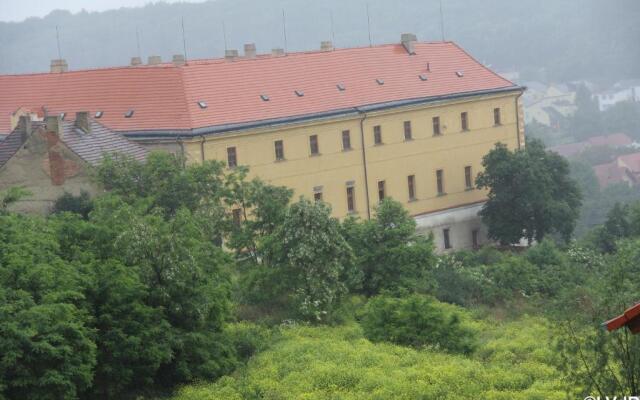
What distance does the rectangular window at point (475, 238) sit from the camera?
194ft

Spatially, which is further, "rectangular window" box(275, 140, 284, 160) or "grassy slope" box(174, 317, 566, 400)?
"rectangular window" box(275, 140, 284, 160)

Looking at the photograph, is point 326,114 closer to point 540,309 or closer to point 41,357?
point 540,309

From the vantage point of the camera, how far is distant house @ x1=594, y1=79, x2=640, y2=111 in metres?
166

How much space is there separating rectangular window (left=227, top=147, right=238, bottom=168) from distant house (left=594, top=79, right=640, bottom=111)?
120390mm

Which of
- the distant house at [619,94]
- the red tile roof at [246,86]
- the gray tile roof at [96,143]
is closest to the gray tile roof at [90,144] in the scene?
the gray tile roof at [96,143]

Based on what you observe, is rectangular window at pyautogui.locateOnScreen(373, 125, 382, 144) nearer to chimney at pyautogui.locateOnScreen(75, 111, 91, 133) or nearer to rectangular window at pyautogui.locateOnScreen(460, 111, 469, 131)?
rectangular window at pyautogui.locateOnScreen(460, 111, 469, 131)

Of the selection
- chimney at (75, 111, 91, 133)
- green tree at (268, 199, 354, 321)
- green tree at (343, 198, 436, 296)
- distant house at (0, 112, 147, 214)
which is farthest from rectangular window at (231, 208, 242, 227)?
chimney at (75, 111, 91, 133)

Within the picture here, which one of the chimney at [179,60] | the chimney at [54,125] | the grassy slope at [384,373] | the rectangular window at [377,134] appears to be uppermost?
the chimney at [179,60]

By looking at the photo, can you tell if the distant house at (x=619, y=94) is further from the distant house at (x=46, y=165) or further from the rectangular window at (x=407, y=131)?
the distant house at (x=46, y=165)

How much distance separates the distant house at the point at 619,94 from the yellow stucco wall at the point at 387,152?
108m

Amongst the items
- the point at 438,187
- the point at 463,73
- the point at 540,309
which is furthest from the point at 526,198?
the point at 540,309

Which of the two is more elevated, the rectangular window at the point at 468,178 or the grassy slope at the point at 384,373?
the rectangular window at the point at 468,178

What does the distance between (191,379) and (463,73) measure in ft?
118

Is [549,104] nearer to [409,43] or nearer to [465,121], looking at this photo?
[409,43]
